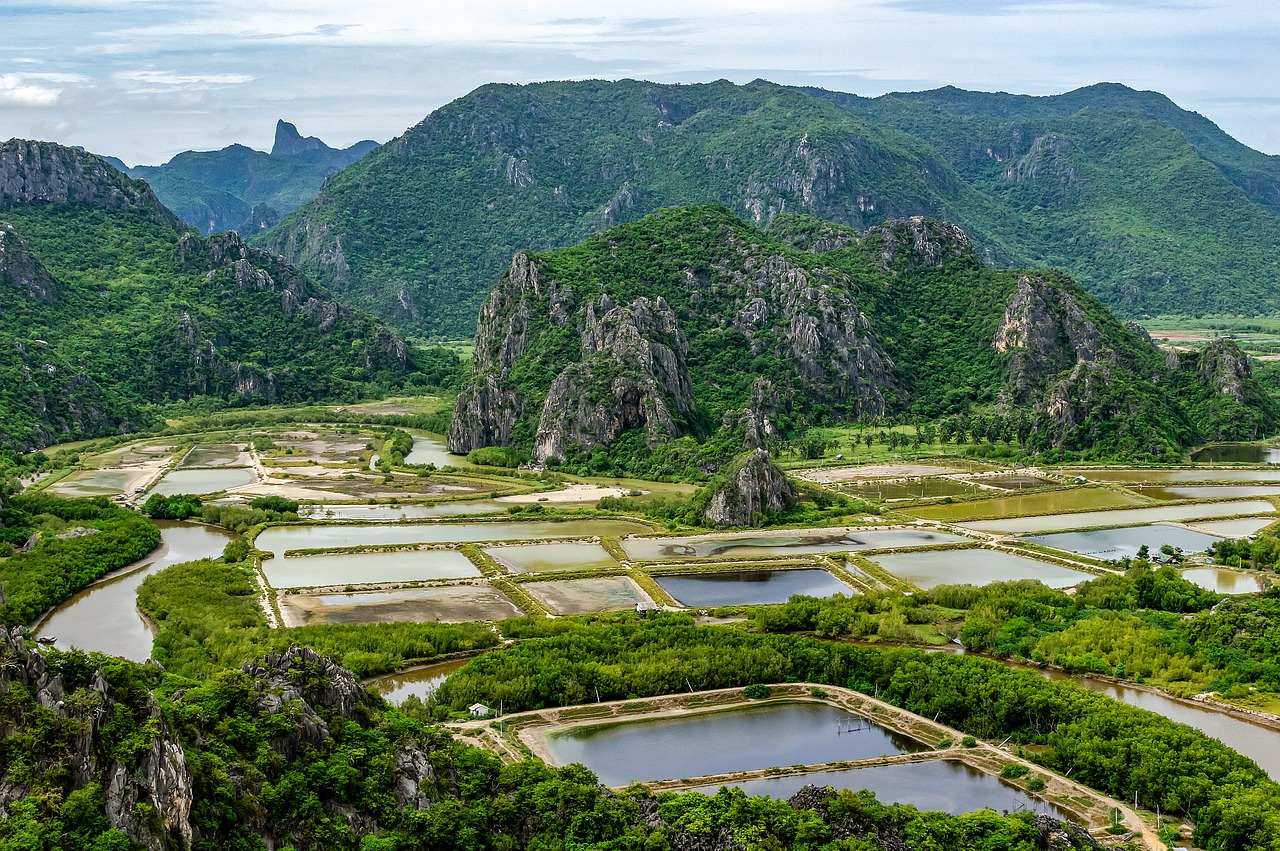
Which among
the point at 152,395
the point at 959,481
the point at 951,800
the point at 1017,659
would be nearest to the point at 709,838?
the point at 951,800

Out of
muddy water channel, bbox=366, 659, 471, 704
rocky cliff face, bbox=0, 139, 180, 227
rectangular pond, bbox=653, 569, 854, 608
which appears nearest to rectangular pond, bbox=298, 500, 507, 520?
rectangular pond, bbox=653, 569, 854, 608

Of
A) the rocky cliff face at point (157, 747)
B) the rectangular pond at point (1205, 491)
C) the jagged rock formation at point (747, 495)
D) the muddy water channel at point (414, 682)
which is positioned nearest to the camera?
the rocky cliff face at point (157, 747)

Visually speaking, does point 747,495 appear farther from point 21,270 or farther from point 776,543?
point 21,270

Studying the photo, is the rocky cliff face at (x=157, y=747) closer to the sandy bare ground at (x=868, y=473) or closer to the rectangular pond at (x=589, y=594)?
the rectangular pond at (x=589, y=594)

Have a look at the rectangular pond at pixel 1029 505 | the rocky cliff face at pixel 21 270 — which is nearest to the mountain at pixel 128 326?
the rocky cliff face at pixel 21 270

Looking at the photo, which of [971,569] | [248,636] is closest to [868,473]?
[971,569]

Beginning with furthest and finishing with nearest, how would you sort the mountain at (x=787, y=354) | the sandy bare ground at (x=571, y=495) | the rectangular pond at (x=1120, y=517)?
the mountain at (x=787, y=354) < the sandy bare ground at (x=571, y=495) < the rectangular pond at (x=1120, y=517)

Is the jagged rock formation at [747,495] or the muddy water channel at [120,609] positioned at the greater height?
the jagged rock formation at [747,495]

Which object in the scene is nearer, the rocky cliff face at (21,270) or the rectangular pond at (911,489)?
the rectangular pond at (911,489)
